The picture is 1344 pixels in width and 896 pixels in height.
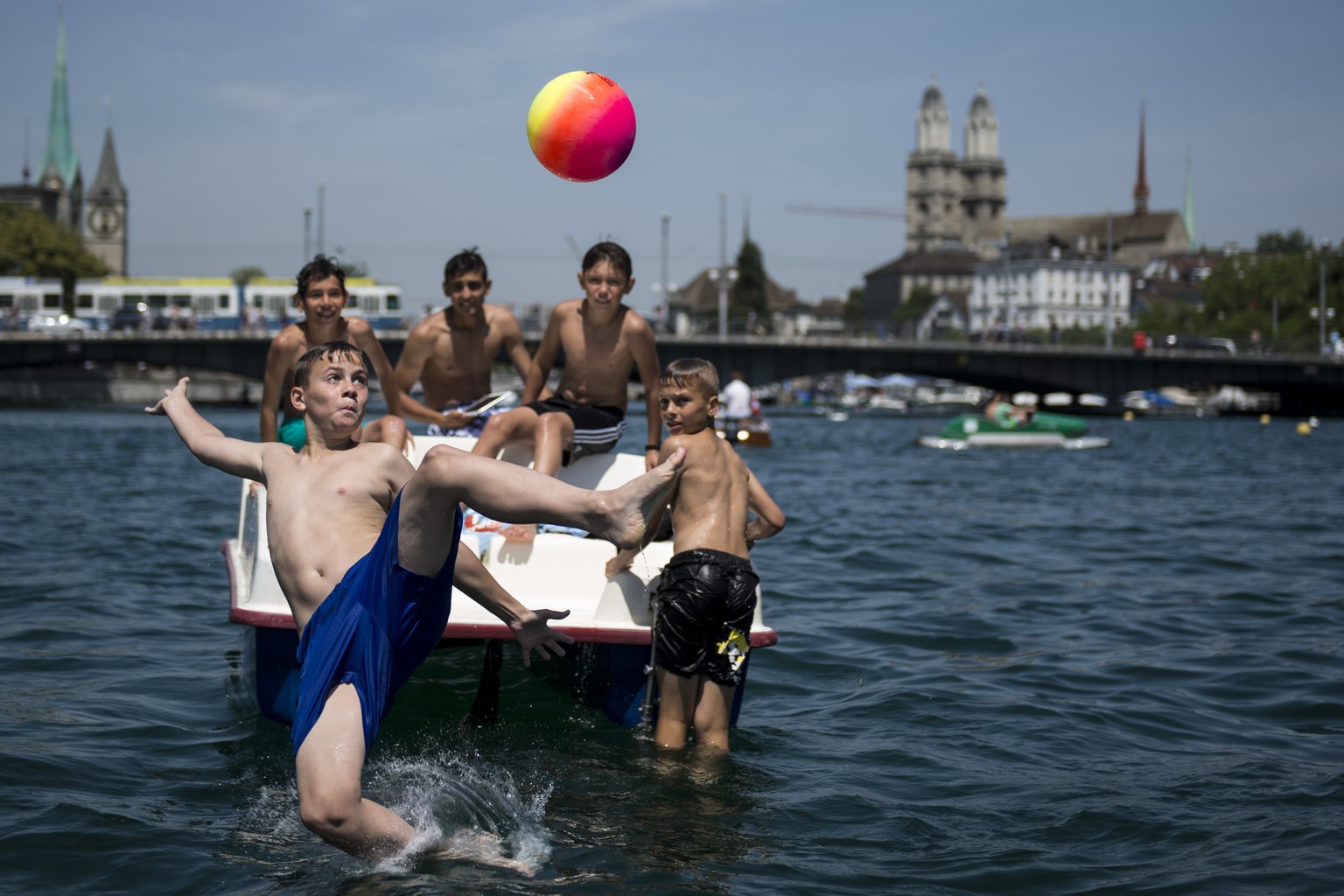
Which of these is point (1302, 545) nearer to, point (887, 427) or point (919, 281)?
point (887, 427)

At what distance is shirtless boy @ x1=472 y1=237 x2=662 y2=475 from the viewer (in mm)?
7652

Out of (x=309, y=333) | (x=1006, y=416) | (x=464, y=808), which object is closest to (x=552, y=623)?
(x=464, y=808)

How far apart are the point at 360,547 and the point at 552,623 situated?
1901 mm

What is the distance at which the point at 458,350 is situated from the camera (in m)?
8.94

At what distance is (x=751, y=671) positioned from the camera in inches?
342

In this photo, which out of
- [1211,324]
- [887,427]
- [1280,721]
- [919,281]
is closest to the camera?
[1280,721]

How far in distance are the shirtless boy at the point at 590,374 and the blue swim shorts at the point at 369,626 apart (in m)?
3.08

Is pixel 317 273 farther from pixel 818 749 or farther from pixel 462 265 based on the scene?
pixel 818 749

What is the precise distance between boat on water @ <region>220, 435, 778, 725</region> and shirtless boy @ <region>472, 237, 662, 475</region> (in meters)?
0.54

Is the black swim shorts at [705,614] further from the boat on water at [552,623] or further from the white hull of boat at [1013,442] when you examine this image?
the white hull of boat at [1013,442]

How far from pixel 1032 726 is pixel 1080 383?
6202 centimetres

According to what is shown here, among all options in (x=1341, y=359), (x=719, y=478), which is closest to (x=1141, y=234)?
(x=1341, y=359)

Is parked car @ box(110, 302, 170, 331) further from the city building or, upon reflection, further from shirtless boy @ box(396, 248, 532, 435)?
the city building

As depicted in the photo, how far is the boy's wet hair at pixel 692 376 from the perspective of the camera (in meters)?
5.82
